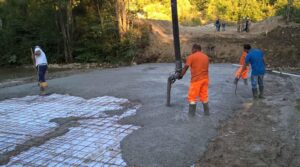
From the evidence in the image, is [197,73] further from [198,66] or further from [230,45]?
[230,45]

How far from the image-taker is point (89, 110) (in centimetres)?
853

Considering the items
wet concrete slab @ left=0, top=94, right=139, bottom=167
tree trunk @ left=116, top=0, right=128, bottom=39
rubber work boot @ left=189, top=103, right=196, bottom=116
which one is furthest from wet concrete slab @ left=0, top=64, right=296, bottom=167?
tree trunk @ left=116, top=0, right=128, bottom=39

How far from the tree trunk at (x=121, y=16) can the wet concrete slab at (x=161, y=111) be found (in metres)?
7.81

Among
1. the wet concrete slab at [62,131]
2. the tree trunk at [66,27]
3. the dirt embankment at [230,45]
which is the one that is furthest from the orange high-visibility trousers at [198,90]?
the tree trunk at [66,27]

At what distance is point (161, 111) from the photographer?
8102 millimetres

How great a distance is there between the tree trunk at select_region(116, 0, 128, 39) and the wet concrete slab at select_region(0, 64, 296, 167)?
7808 millimetres

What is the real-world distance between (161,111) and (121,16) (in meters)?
13.8

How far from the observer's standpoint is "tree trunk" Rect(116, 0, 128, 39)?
2077cm

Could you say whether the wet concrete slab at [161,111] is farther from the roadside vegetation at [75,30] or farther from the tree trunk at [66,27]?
the tree trunk at [66,27]

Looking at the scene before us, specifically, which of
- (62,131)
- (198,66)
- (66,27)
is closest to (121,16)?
(66,27)

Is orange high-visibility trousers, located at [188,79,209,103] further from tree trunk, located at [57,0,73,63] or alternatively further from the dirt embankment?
tree trunk, located at [57,0,73,63]

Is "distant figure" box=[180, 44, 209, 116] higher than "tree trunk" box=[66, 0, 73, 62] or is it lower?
lower

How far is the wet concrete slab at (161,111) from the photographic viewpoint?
18.6 feet

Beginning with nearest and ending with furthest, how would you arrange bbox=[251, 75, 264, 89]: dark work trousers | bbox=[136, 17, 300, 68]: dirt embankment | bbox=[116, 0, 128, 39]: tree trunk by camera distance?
bbox=[251, 75, 264, 89]: dark work trousers
bbox=[136, 17, 300, 68]: dirt embankment
bbox=[116, 0, 128, 39]: tree trunk
